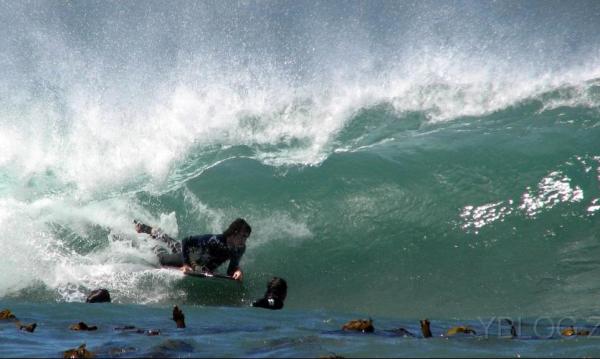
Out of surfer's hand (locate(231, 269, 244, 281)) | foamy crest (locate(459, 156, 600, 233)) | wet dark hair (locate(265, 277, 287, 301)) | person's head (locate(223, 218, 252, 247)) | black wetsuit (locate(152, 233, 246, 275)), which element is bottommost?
wet dark hair (locate(265, 277, 287, 301))

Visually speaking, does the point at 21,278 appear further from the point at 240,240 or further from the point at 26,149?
the point at 26,149

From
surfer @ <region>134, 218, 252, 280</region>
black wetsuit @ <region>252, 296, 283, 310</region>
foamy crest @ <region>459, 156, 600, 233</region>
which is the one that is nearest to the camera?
black wetsuit @ <region>252, 296, 283, 310</region>

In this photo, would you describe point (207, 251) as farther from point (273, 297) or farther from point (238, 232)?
point (273, 297)

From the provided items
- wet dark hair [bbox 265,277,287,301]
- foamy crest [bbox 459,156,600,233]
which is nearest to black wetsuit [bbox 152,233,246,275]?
wet dark hair [bbox 265,277,287,301]

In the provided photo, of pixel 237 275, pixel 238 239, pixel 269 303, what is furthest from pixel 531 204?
pixel 269 303

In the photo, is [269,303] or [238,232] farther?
[238,232]

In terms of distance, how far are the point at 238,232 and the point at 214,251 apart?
604 millimetres

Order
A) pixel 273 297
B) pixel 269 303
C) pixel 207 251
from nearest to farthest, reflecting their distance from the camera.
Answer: pixel 269 303
pixel 273 297
pixel 207 251

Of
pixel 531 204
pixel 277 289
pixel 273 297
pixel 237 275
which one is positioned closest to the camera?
pixel 273 297

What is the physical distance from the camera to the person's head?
9.56 m

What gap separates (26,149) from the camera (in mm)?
18234

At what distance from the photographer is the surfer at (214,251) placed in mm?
9594

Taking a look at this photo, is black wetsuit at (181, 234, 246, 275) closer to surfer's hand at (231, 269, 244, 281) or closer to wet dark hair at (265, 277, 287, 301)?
surfer's hand at (231, 269, 244, 281)

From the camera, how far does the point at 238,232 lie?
958 centimetres
